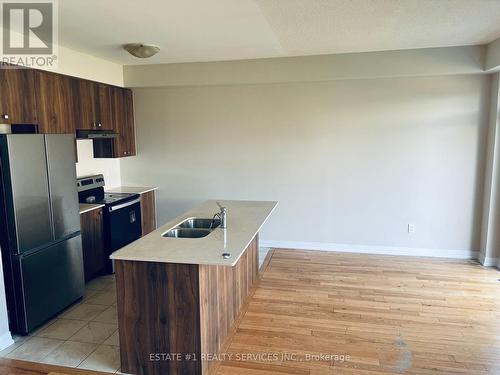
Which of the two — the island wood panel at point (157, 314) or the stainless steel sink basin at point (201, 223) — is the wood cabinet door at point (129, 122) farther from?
the island wood panel at point (157, 314)

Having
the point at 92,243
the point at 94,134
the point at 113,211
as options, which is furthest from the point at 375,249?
the point at 94,134

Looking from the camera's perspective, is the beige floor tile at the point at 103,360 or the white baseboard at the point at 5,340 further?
the white baseboard at the point at 5,340

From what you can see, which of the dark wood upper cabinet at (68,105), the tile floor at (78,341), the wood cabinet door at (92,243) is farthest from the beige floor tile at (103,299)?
the dark wood upper cabinet at (68,105)

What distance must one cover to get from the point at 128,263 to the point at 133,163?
3492 mm

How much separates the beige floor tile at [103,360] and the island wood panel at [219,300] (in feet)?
2.31

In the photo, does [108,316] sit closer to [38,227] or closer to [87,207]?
[38,227]

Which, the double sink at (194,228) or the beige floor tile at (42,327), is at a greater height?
the double sink at (194,228)

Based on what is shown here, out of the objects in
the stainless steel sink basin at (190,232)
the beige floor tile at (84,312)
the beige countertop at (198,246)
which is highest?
the beige countertop at (198,246)

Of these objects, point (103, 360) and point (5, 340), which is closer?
point (103, 360)

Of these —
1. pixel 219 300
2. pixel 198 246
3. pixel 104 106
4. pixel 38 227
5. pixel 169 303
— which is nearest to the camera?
pixel 169 303

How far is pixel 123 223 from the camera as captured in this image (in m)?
4.62

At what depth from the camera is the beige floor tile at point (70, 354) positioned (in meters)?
2.68

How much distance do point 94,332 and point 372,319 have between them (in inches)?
95.4

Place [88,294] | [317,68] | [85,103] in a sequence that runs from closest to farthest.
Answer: [88,294] < [85,103] < [317,68]
